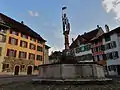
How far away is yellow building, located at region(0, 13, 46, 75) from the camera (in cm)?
3166

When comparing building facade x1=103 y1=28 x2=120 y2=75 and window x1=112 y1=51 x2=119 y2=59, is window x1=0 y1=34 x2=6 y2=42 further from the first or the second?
window x1=112 y1=51 x2=119 y2=59

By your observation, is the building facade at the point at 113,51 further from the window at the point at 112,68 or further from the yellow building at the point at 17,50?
the yellow building at the point at 17,50

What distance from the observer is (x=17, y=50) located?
35.3 meters

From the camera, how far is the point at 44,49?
1854 inches

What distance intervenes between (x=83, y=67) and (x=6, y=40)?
80.7 ft

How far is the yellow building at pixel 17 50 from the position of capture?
31656mm

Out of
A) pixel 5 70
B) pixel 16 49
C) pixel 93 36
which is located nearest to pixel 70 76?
pixel 5 70

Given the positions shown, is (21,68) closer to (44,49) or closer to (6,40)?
(6,40)

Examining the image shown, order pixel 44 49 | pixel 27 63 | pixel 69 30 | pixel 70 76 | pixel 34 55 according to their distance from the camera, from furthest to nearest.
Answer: pixel 44 49
pixel 34 55
pixel 27 63
pixel 69 30
pixel 70 76

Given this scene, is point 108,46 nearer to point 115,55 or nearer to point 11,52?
point 115,55

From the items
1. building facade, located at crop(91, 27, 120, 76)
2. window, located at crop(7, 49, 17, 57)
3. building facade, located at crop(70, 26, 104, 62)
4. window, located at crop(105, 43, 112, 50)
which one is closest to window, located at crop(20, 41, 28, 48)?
window, located at crop(7, 49, 17, 57)

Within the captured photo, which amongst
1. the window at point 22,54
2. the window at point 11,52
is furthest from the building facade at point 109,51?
the window at point 11,52

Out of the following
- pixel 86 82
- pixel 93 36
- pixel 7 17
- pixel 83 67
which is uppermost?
pixel 7 17

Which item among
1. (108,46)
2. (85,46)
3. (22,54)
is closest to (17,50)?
(22,54)
